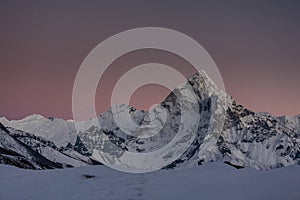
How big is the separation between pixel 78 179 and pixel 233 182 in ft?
26.1

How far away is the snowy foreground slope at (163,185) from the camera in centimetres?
1580

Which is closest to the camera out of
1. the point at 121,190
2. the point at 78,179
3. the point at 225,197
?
the point at 225,197

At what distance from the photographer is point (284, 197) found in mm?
14305

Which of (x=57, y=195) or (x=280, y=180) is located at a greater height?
(x=280, y=180)

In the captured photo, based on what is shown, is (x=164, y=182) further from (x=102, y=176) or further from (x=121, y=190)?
(x=102, y=176)

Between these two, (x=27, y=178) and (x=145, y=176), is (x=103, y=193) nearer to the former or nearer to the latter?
(x=145, y=176)

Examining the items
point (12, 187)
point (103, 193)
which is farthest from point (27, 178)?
point (103, 193)

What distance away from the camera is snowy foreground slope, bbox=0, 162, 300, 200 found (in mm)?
15805

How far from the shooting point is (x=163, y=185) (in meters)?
18.2

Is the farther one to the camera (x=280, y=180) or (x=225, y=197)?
(x=280, y=180)

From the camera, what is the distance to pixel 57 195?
1750cm

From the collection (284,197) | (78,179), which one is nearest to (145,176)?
(78,179)

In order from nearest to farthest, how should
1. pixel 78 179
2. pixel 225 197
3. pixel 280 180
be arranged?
pixel 225 197 → pixel 280 180 → pixel 78 179

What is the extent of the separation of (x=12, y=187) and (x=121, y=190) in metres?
5.58
